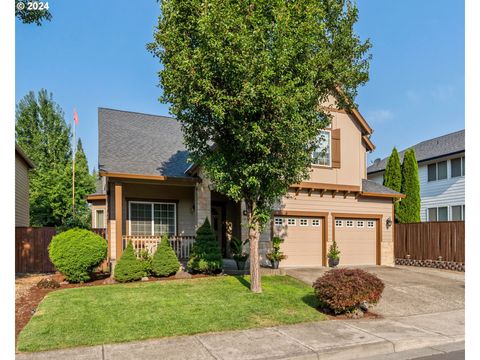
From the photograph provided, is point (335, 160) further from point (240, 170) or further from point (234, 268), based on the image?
point (240, 170)

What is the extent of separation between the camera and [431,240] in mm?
16766

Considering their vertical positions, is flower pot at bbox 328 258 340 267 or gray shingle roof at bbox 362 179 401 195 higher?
gray shingle roof at bbox 362 179 401 195

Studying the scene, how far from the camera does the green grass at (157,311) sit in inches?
255

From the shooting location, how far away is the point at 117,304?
816cm

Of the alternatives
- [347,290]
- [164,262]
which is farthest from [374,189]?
[164,262]

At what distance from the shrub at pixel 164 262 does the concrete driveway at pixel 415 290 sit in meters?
3.99

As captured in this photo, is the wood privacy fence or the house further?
the wood privacy fence

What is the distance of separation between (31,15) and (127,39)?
329cm

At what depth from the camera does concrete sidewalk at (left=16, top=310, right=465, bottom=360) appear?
5.64m

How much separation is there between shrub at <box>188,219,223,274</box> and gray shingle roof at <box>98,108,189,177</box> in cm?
281

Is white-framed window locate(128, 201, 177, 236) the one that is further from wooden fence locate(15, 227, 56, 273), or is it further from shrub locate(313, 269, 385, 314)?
shrub locate(313, 269, 385, 314)

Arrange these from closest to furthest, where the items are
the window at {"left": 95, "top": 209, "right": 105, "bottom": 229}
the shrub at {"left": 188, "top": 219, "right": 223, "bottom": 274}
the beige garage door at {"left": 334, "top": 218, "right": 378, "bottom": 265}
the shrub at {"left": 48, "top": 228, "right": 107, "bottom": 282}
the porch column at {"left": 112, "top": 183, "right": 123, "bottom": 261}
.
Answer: the shrub at {"left": 48, "top": 228, "right": 107, "bottom": 282} → the shrub at {"left": 188, "top": 219, "right": 223, "bottom": 274} → the porch column at {"left": 112, "top": 183, "right": 123, "bottom": 261} → the beige garage door at {"left": 334, "top": 218, "right": 378, "bottom": 265} → the window at {"left": 95, "top": 209, "right": 105, "bottom": 229}

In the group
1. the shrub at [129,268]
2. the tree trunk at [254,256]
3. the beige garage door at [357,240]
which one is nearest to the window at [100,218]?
the shrub at [129,268]

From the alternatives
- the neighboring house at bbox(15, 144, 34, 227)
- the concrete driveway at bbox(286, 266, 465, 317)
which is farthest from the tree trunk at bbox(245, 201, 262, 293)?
the neighboring house at bbox(15, 144, 34, 227)
